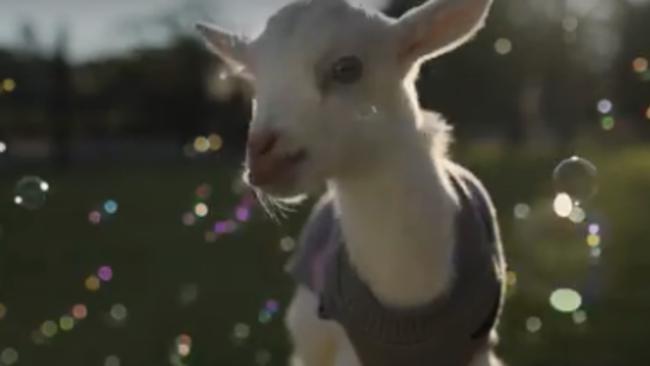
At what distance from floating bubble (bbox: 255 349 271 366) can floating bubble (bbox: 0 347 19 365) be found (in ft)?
2.35

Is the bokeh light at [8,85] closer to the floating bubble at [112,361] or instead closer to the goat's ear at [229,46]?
the floating bubble at [112,361]

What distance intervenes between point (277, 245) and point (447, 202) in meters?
3.50

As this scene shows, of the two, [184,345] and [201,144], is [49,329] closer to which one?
[184,345]

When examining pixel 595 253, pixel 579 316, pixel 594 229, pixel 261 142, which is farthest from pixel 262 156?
pixel 594 229

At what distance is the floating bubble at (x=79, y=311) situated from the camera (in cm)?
441

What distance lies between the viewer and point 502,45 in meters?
6.39

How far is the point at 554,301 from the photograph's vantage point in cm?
430

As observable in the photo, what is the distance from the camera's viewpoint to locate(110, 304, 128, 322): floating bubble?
4372 millimetres

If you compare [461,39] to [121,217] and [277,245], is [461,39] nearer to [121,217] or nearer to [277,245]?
[277,245]

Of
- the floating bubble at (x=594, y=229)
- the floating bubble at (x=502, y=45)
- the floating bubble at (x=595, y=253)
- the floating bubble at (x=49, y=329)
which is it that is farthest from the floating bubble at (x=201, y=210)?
the floating bubble at (x=49, y=329)

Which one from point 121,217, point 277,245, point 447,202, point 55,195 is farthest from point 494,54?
point 447,202

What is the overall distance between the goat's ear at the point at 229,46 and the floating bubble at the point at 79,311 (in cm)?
211

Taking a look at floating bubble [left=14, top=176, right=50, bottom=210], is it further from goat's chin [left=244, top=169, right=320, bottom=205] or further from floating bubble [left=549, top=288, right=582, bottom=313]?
floating bubble [left=549, top=288, right=582, bottom=313]

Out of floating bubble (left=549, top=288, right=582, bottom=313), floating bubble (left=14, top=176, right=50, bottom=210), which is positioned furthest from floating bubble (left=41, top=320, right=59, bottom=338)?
floating bubble (left=549, top=288, right=582, bottom=313)
